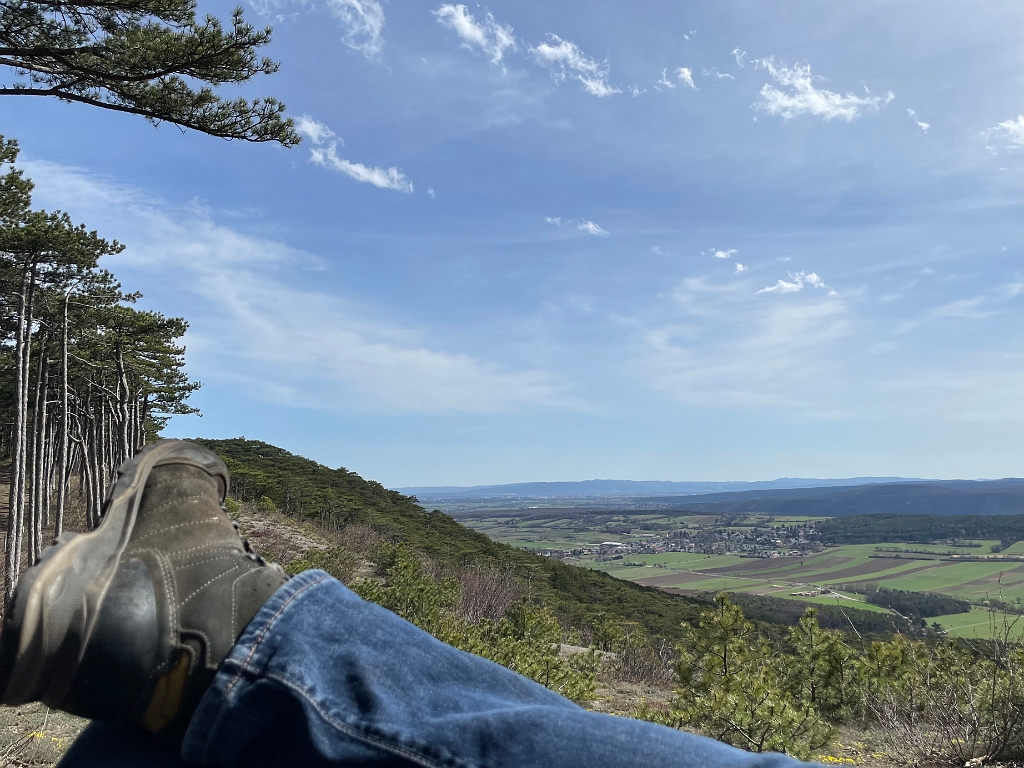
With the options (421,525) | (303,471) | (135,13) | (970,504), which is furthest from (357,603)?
(970,504)

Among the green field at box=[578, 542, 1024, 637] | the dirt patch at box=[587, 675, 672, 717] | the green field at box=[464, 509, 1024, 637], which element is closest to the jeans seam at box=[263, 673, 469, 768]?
the dirt patch at box=[587, 675, 672, 717]

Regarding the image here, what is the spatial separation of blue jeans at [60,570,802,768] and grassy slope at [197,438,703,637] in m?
20.3

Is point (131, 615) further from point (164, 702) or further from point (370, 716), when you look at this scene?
point (370, 716)

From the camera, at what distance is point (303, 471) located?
32250mm

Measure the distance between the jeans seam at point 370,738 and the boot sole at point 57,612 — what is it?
1.20 feet

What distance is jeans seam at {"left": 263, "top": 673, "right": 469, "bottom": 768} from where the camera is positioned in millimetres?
896

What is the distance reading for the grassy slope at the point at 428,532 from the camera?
24.0 metres

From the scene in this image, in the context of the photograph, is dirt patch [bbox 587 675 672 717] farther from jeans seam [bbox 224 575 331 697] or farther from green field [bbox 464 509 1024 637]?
green field [bbox 464 509 1024 637]

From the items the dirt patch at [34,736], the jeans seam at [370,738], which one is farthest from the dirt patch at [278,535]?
the jeans seam at [370,738]

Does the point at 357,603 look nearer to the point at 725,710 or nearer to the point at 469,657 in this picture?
the point at 469,657

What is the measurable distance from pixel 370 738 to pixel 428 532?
29.2 metres

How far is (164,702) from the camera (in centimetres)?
106

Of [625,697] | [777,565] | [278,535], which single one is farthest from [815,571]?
[625,697]

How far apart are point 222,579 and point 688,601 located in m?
33.9
